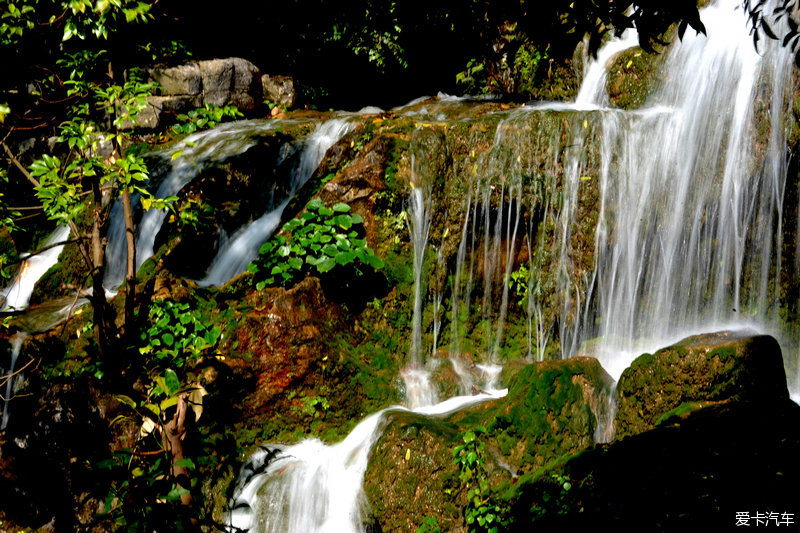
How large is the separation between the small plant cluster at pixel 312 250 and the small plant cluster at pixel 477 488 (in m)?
2.08

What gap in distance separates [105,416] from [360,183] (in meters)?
3.15

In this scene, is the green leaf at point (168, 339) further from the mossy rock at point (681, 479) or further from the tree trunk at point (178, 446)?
the mossy rock at point (681, 479)

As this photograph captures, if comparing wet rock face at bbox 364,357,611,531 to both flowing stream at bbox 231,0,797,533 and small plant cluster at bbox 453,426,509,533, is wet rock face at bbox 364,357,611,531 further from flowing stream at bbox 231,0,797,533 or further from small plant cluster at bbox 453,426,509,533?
flowing stream at bbox 231,0,797,533

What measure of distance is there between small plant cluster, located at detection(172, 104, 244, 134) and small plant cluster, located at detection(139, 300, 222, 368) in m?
4.75

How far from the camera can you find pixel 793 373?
5590mm

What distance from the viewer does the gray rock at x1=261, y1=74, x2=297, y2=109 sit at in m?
11.4

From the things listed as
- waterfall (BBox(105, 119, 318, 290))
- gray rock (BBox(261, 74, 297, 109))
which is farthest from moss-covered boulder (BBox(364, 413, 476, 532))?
gray rock (BBox(261, 74, 297, 109))

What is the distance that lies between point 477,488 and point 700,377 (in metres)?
1.74

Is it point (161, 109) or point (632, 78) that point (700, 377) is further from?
point (161, 109)

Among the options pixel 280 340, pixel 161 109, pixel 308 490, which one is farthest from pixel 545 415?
pixel 161 109

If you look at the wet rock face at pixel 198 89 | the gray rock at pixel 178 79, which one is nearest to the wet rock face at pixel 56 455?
the wet rock face at pixel 198 89

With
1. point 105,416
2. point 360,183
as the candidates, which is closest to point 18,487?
point 105,416

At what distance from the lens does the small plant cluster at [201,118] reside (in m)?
9.50

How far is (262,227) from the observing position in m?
7.21
